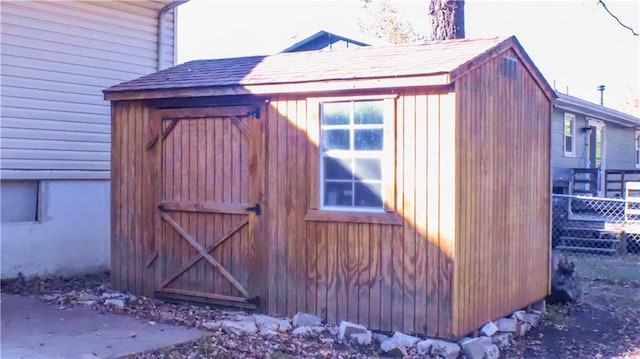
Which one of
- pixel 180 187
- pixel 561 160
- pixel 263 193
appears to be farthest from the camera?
pixel 561 160

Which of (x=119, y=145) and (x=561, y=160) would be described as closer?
(x=119, y=145)

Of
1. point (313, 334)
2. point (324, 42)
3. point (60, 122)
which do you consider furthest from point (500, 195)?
point (324, 42)

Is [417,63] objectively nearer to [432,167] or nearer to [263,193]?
[432,167]

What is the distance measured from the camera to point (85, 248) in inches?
431

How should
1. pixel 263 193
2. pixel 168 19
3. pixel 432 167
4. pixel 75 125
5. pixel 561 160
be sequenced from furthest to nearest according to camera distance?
pixel 561 160 → pixel 168 19 → pixel 75 125 → pixel 263 193 → pixel 432 167

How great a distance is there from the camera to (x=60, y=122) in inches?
417

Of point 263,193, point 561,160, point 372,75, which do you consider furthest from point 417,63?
point 561,160

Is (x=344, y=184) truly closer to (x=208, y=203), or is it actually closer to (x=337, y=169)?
(x=337, y=169)

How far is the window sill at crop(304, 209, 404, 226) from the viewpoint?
7.40m

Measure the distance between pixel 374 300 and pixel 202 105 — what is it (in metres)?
3.05

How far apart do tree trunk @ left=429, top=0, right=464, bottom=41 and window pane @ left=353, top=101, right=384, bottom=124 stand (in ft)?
15.3

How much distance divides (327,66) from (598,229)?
32.8 feet

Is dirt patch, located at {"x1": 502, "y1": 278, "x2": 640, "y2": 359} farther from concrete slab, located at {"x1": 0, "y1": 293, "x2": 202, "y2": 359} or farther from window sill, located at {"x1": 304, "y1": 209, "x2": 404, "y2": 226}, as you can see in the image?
concrete slab, located at {"x1": 0, "y1": 293, "x2": 202, "y2": 359}

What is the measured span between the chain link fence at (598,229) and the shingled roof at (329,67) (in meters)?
8.24
